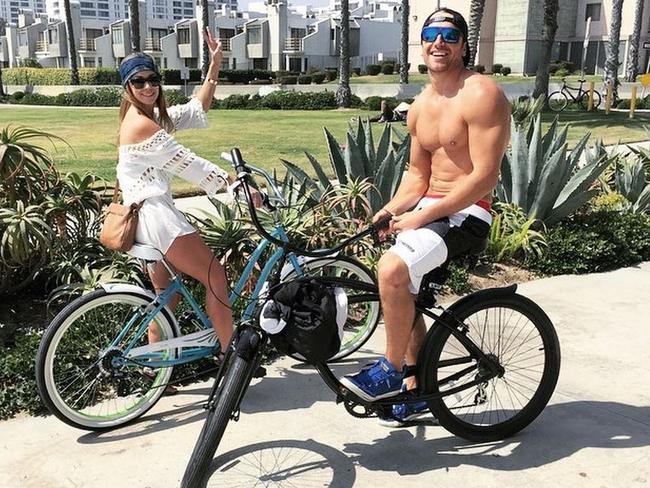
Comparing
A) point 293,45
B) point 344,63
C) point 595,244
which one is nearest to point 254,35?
point 293,45

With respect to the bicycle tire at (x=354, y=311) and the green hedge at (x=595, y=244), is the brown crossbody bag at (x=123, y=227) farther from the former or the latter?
the green hedge at (x=595, y=244)

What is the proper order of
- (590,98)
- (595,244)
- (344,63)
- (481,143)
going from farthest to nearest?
(344,63), (590,98), (595,244), (481,143)

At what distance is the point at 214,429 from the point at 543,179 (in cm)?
458

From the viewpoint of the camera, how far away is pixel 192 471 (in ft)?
Answer: 8.64

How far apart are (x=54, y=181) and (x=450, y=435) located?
3442 millimetres

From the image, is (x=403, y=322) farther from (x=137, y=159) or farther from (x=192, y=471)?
(x=137, y=159)

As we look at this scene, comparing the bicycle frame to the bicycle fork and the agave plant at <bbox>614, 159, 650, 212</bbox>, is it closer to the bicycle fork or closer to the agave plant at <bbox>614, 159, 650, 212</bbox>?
the bicycle fork

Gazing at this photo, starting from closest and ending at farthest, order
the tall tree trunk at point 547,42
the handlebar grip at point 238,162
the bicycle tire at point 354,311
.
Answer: the handlebar grip at point 238,162 → the bicycle tire at point 354,311 → the tall tree trunk at point 547,42

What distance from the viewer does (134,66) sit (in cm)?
343

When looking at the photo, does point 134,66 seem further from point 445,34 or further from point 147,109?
point 445,34

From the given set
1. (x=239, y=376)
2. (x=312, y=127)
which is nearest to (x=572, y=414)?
(x=239, y=376)

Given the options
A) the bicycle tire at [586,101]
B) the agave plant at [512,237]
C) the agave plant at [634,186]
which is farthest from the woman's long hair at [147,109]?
the bicycle tire at [586,101]

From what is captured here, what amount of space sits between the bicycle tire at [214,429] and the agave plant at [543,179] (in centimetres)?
438

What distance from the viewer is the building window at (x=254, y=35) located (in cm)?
7062
